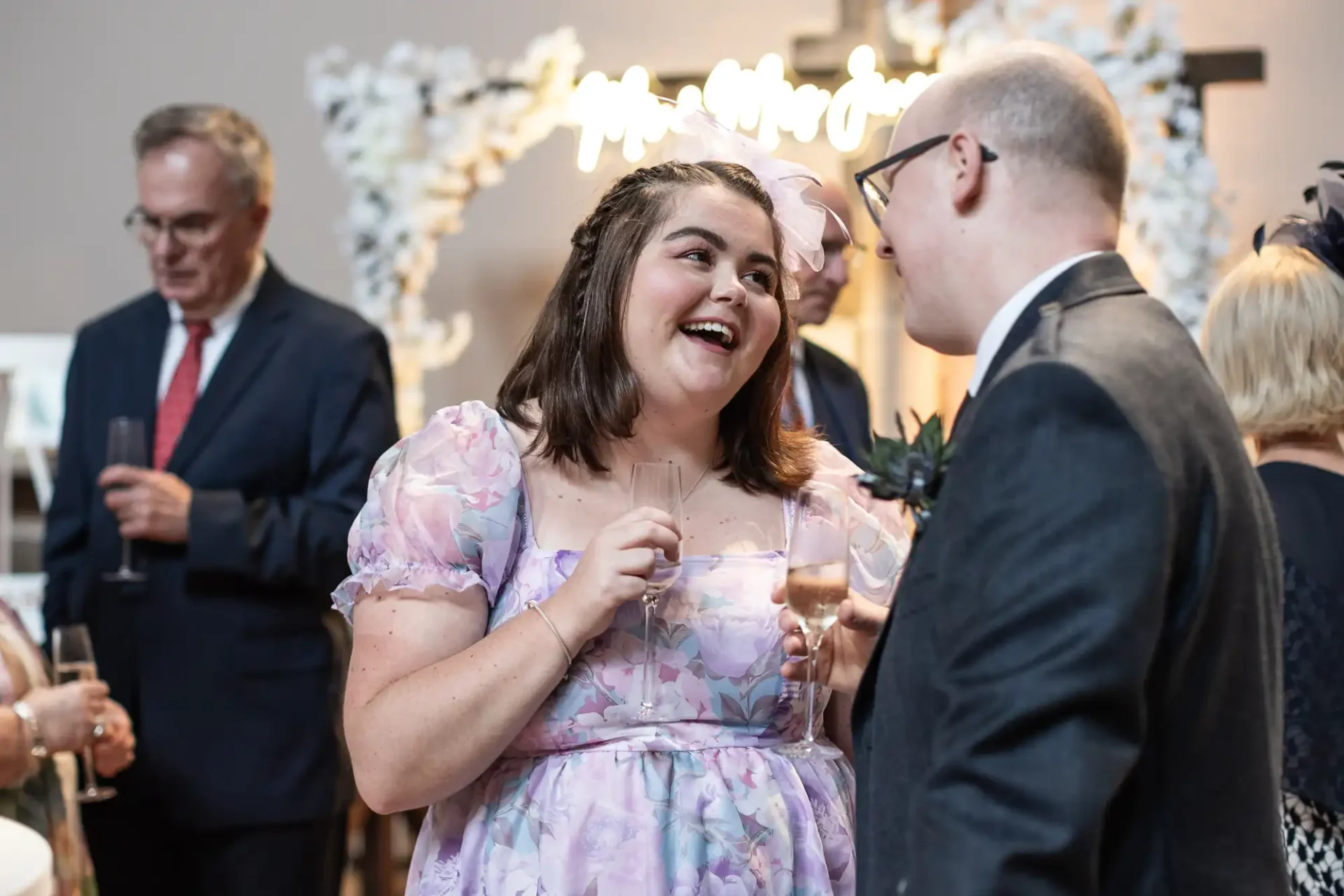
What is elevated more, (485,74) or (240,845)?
(485,74)

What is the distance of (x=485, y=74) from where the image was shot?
4.75 meters

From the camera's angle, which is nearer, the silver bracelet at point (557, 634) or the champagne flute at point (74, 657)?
the silver bracelet at point (557, 634)

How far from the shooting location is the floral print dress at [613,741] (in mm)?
1681

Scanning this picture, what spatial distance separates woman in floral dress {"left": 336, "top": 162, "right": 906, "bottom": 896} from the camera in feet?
5.49

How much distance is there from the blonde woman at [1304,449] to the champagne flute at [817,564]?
0.95 metres

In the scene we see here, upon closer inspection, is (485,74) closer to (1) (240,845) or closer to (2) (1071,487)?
(1) (240,845)

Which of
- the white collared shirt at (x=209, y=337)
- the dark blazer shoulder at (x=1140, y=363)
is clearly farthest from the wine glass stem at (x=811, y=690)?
the white collared shirt at (x=209, y=337)

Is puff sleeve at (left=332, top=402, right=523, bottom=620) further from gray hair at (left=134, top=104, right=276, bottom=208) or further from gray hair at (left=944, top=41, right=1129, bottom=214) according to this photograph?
gray hair at (left=134, top=104, right=276, bottom=208)

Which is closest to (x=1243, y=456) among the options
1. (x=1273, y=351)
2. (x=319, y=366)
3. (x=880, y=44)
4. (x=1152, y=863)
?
(x=1152, y=863)

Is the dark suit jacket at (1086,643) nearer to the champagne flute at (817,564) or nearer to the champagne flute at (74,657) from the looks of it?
the champagne flute at (817,564)

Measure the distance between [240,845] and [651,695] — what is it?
1.55 metres

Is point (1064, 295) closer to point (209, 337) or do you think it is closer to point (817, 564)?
point (817, 564)

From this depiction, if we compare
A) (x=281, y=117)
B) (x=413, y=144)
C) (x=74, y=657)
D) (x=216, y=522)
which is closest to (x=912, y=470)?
(x=74, y=657)

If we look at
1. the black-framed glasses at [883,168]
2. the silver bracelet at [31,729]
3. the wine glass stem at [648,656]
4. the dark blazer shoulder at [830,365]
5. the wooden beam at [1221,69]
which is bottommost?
the silver bracelet at [31,729]
